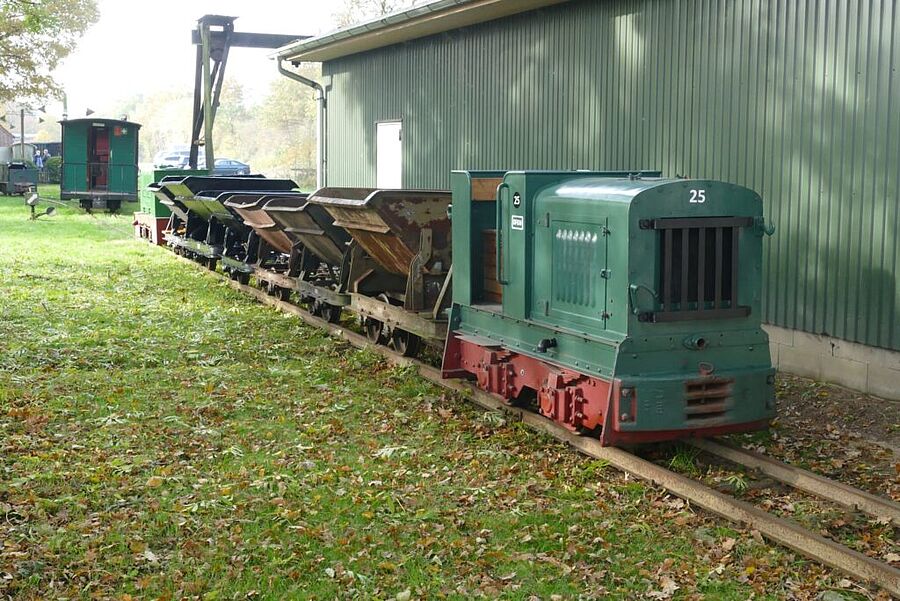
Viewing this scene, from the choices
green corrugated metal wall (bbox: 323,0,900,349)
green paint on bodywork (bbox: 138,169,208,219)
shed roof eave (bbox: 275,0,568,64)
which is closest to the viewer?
→ green corrugated metal wall (bbox: 323,0,900,349)

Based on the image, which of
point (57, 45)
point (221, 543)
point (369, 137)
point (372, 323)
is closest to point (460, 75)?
point (369, 137)

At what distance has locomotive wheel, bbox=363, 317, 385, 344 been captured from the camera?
40.8 ft

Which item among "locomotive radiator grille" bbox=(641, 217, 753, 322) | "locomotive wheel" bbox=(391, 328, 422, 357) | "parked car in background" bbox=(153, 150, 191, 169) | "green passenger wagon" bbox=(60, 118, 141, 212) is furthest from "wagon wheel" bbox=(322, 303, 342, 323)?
"parked car in background" bbox=(153, 150, 191, 169)

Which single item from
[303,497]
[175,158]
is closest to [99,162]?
[175,158]

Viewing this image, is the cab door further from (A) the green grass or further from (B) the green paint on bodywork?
(B) the green paint on bodywork

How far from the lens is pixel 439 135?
1773cm

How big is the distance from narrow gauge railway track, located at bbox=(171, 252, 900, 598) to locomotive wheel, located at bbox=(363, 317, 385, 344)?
117 inches

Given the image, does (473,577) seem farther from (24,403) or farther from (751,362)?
(24,403)

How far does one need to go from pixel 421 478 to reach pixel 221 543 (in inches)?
69.2

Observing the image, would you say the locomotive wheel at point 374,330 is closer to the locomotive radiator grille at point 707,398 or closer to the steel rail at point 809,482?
the steel rail at point 809,482

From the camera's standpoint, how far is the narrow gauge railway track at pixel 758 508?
18.4ft

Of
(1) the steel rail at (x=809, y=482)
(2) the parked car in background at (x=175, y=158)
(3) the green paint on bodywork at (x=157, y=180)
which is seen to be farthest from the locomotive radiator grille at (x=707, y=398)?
(2) the parked car in background at (x=175, y=158)

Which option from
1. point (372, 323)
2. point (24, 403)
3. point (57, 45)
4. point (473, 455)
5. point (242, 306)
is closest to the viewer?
point (473, 455)

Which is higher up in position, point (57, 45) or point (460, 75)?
point (57, 45)
